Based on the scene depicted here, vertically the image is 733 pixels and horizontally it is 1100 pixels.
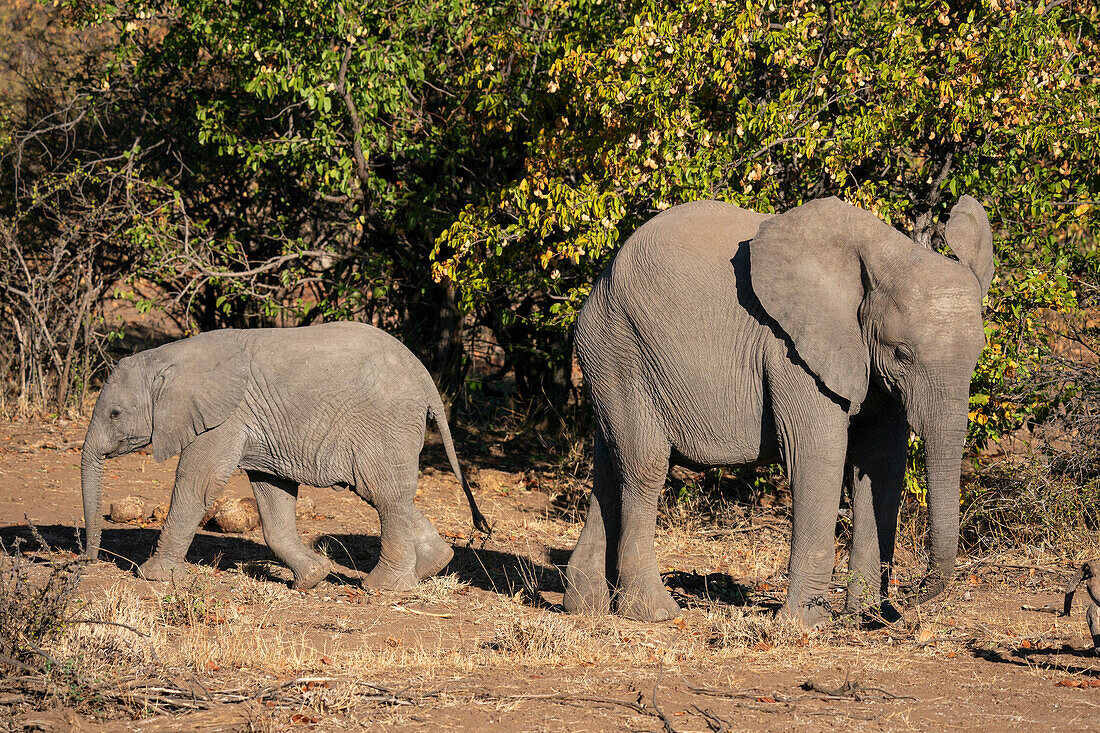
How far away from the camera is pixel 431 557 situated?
9078 mm

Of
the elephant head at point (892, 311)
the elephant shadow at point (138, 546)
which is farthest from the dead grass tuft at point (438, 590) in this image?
the elephant head at point (892, 311)

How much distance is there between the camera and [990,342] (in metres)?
9.83

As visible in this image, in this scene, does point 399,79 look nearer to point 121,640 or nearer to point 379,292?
point 379,292

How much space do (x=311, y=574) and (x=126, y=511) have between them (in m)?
2.82

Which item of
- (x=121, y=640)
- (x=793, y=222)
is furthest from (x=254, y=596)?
(x=793, y=222)

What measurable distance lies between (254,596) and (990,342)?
609cm

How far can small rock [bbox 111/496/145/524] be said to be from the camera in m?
10.9

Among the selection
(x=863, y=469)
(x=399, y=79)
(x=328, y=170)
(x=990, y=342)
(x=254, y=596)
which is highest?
(x=399, y=79)

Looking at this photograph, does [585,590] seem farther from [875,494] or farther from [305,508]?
[305,508]

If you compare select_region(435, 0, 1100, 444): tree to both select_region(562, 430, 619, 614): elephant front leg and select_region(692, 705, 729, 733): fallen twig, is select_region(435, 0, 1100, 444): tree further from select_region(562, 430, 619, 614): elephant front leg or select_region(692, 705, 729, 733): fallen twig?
select_region(692, 705, 729, 733): fallen twig

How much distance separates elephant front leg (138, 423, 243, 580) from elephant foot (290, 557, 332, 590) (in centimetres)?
84

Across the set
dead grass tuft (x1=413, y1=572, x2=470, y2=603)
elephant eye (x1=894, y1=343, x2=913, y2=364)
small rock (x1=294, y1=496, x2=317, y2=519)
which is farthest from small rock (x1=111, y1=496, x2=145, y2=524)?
elephant eye (x1=894, y1=343, x2=913, y2=364)

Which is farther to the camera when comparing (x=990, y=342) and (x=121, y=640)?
(x=990, y=342)

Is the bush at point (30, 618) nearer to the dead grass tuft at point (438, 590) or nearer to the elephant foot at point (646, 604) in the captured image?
the dead grass tuft at point (438, 590)
